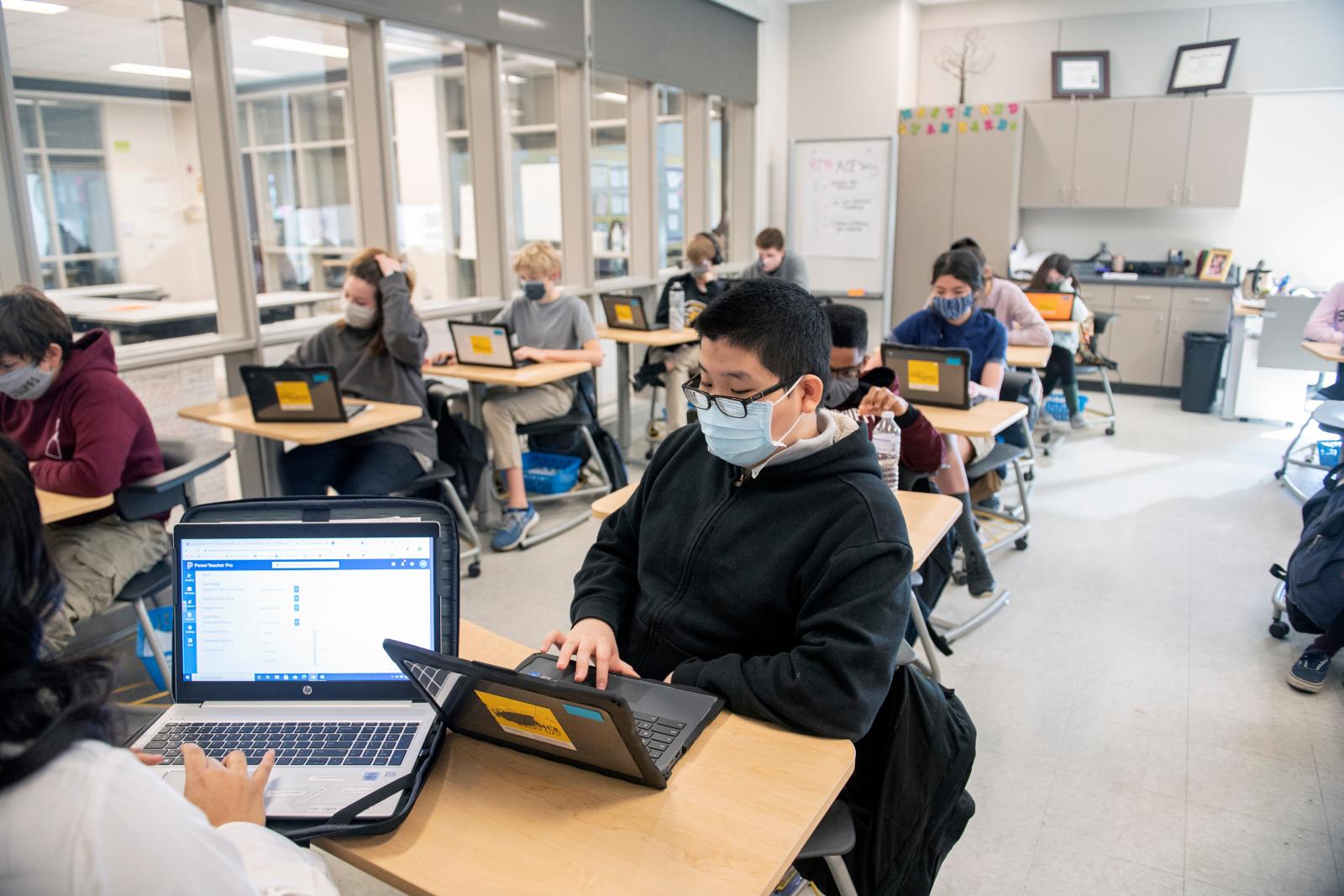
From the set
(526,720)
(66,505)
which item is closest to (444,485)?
(66,505)

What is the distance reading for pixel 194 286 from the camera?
4711 mm

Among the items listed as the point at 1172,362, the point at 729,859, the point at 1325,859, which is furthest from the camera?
the point at 1172,362

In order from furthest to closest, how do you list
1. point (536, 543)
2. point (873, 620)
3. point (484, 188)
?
point (484, 188)
point (536, 543)
point (873, 620)

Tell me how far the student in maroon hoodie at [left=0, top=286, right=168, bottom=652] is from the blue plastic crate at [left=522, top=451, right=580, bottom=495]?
231 cm

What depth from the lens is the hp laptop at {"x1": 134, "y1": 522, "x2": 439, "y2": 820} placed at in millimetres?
1381

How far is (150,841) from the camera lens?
2.69 ft

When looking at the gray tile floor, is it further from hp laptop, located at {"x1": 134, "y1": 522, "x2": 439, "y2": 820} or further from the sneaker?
Answer: hp laptop, located at {"x1": 134, "y1": 522, "x2": 439, "y2": 820}

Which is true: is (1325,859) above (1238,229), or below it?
below

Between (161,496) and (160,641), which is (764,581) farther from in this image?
(160,641)

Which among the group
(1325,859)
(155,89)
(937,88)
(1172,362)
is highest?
(937,88)

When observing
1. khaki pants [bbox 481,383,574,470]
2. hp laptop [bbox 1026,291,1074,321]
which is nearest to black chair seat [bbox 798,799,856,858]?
khaki pants [bbox 481,383,574,470]

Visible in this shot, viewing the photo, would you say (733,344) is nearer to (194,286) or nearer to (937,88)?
(194,286)

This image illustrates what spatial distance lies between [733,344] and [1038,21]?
7.70m

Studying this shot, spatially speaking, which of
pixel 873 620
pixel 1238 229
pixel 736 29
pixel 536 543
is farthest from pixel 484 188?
pixel 1238 229
